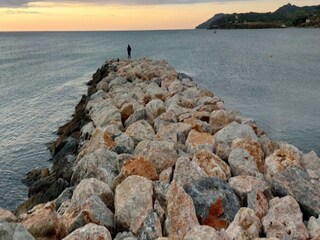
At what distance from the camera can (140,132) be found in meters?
11.9

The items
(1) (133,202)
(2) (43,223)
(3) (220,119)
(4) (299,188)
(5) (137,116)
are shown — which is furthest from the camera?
(5) (137,116)

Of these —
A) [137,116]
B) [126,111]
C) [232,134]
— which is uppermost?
[232,134]

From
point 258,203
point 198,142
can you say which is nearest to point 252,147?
point 198,142

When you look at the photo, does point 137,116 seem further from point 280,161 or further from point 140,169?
point 280,161

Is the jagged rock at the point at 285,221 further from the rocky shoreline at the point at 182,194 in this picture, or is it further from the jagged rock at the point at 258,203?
the jagged rock at the point at 258,203

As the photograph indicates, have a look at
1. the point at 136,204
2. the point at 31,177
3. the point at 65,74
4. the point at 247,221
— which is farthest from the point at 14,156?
the point at 65,74

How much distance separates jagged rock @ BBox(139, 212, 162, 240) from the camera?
661cm

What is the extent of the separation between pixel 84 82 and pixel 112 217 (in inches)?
1423

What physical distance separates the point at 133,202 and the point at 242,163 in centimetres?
270

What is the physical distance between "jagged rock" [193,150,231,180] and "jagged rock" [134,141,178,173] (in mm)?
712

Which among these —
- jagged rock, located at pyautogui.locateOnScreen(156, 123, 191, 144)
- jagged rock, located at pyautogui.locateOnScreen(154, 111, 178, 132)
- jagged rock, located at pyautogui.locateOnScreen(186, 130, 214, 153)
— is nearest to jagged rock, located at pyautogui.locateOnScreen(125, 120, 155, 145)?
jagged rock, located at pyautogui.locateOnScreen(156, 123, 191, 144)

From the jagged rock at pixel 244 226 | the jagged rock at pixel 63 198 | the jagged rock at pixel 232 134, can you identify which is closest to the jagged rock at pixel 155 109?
the jagged rock at pixel 232 134

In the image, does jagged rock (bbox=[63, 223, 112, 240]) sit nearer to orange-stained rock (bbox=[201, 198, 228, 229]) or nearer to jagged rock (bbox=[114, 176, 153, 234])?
jagged rock (bbox=[114, 176, 153, 234])

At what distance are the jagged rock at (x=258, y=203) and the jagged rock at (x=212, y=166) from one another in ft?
2.97
